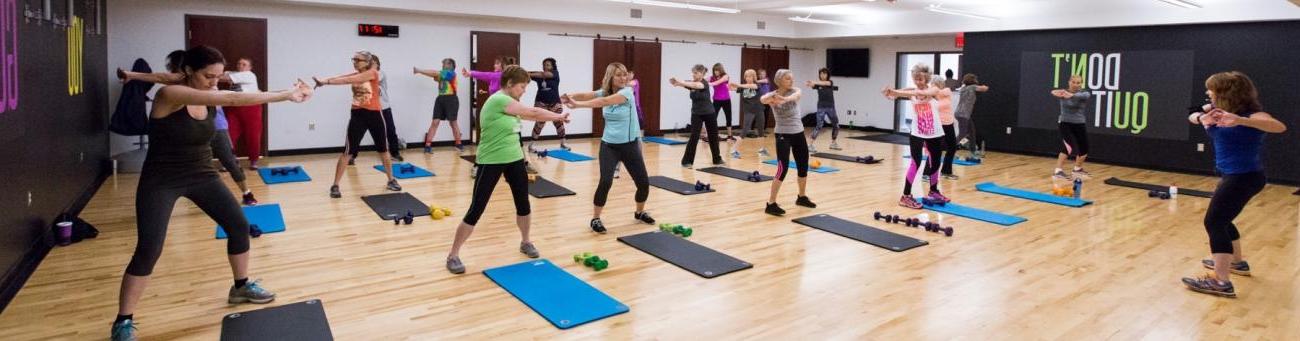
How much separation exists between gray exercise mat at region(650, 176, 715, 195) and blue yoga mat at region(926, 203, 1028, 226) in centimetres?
191

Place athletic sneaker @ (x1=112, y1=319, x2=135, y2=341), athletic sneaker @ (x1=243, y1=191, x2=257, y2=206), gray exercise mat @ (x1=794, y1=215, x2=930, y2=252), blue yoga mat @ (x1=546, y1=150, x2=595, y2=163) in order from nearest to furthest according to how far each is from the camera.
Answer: athletic sneaker @ (x1=112, y1=319, x2=135, y2=341), gray exercise mat @ (x1=794, y1=215, x2=930, y2=252), athletic sneaker @ (x1=243, y1=191, x2=257, y2=206), blue yoga mat @ (x1=546, y1=150, x2=595, y2=163)

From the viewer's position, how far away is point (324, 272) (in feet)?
13.3

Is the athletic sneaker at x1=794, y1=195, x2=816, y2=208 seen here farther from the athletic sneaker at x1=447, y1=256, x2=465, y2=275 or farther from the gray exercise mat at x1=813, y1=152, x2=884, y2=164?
the gray exercise mat at x1=813, y1=152, x2=884, y2=164

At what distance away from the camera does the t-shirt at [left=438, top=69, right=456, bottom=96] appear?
9648 mm

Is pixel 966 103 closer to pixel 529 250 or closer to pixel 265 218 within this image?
pixel 529 250

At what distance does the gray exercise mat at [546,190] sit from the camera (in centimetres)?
658

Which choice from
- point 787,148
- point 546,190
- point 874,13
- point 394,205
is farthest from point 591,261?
point 874,13

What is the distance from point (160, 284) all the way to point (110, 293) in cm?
20

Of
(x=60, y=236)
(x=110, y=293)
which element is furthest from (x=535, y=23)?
(x=110, y=293)

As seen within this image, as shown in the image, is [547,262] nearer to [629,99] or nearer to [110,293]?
[629,99]

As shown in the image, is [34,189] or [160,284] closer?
[160,284]

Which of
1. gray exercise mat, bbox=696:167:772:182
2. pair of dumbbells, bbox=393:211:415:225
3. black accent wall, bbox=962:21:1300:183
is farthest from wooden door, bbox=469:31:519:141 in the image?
black accent wall, bbox=962:21:1300:183

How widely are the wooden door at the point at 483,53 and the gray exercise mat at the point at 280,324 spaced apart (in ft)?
24.8

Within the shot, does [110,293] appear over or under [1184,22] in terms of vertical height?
under
